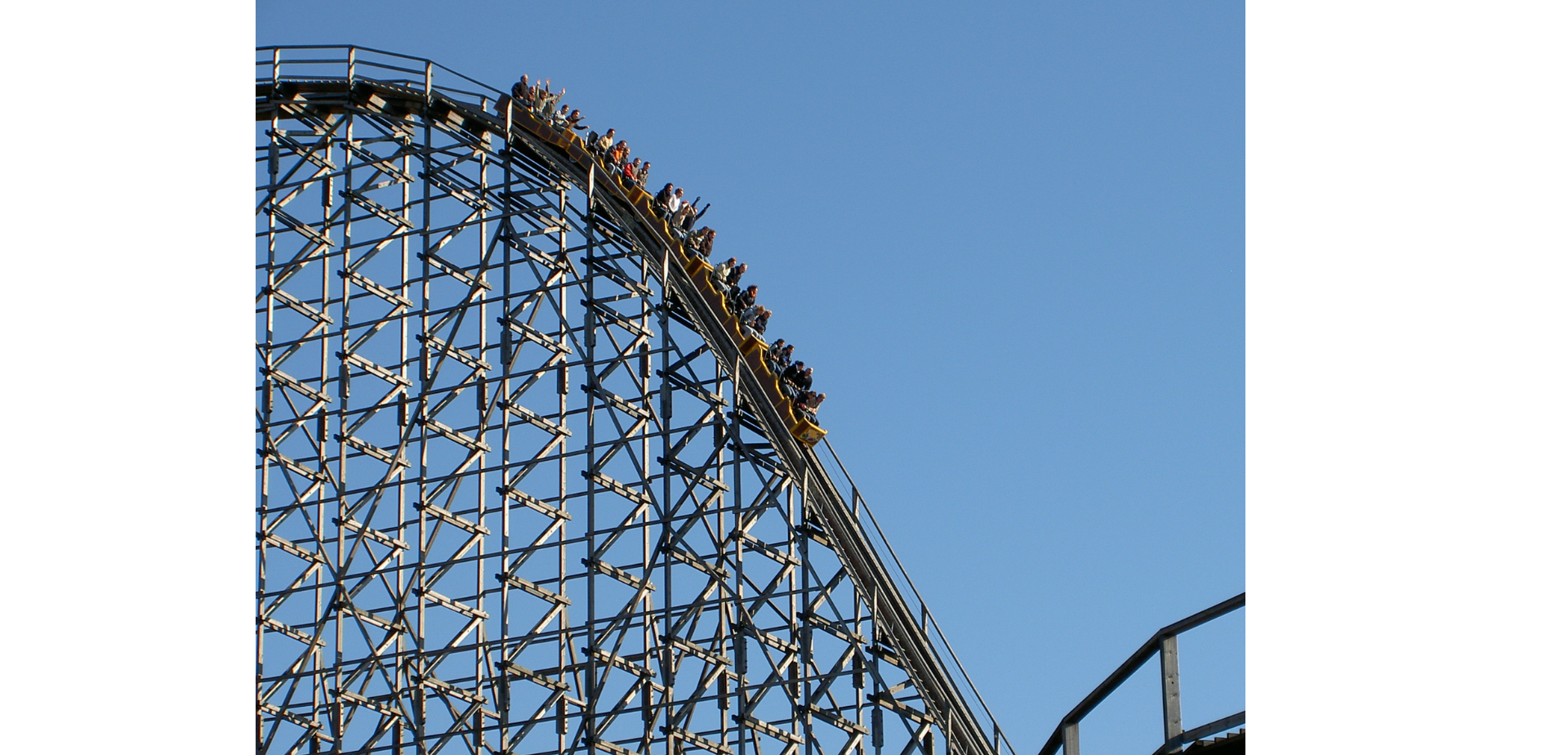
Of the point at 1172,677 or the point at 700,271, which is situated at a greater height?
the point at 700,271

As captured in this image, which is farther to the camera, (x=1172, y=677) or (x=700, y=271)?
(x=700, y=271)

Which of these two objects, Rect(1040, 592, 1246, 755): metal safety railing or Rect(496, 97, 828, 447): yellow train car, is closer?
Rect(1040, 592, 1246, 755): metal safety railing

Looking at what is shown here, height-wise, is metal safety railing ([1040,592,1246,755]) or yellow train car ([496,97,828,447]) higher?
yellow train car ([496,97,828,447])

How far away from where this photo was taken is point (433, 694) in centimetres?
1528

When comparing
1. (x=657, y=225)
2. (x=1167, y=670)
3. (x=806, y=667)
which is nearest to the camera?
(x=1167, y=670)

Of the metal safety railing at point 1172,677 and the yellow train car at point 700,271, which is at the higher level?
the yellow train car at point 700,271

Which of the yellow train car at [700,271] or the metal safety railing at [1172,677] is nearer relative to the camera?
the metal safety railing at [1172,677]
